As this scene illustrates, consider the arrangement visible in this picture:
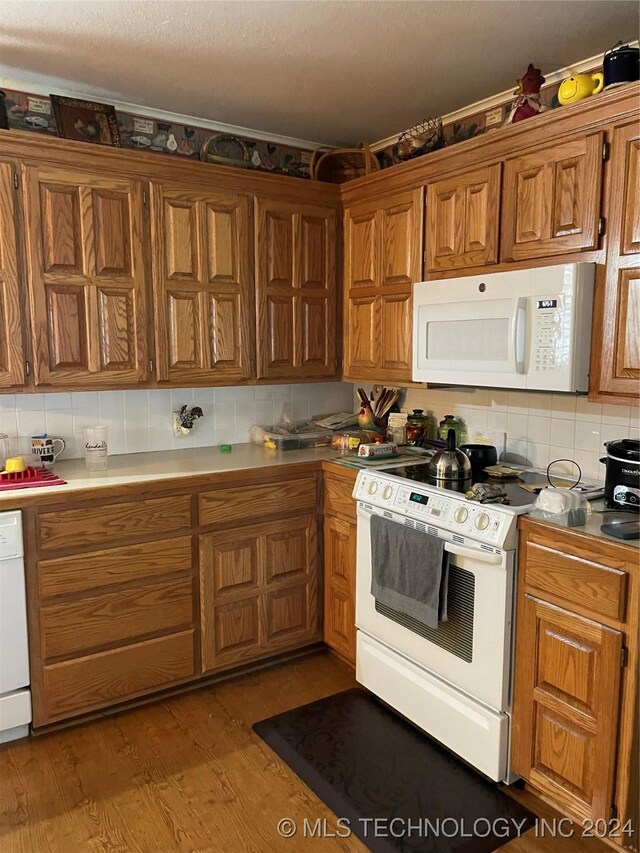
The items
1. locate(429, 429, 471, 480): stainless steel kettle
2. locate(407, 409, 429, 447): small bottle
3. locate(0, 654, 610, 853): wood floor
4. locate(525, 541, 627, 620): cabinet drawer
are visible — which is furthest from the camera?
locate(407, 409, 429, 447): small bottle

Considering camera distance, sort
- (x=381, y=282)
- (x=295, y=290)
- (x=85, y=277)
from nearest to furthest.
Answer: (x=85, y=277)
(x=381, y=282)
(x=295, y=290)

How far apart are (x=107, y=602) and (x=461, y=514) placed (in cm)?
139

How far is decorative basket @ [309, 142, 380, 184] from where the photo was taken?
329 centimetres

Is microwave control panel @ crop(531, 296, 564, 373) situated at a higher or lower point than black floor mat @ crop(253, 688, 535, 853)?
higher

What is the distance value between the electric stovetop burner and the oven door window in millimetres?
292

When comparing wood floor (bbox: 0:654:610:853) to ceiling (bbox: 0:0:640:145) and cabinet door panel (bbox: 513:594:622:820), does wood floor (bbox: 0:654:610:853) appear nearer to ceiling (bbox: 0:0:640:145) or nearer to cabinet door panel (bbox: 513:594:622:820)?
cabinet door panel (bbox: 513:594:622:820)

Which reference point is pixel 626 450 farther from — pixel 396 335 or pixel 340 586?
pixel 340 586

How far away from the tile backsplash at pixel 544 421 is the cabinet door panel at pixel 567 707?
775 mm

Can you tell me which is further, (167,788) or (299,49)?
(299,49)

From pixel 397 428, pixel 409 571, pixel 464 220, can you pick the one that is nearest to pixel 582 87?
pixel 464 220

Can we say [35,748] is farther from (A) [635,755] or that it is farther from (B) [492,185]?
(B) [492,185]

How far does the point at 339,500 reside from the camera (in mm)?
2854

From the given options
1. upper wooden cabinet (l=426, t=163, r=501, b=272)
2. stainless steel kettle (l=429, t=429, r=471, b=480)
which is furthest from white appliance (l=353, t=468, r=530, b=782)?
upper wooden cabinet (l=426, t=163, r=501, b=272)

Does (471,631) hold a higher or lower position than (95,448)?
lower
